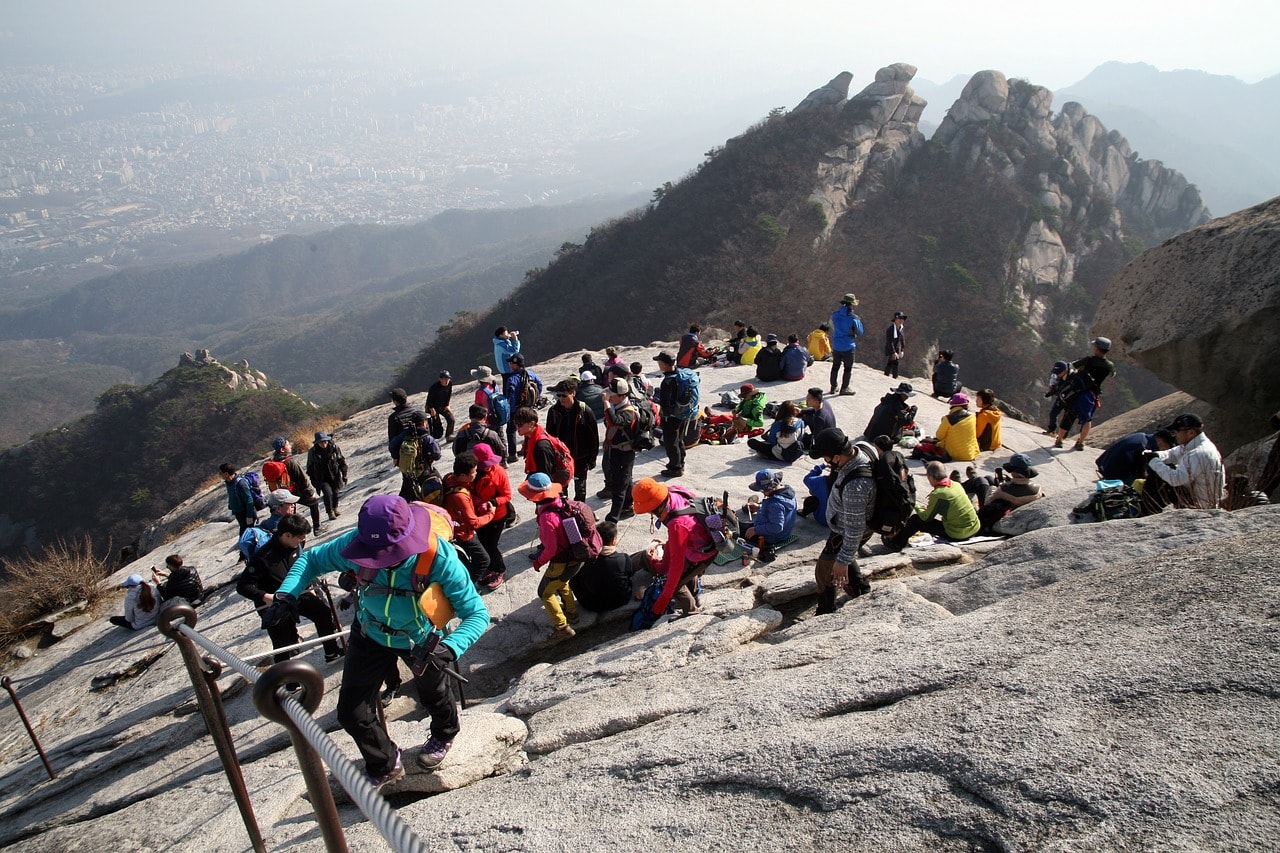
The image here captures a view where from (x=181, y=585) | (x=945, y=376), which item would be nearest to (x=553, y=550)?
(x=181, y=585)

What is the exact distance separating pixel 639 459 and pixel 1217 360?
9.60m

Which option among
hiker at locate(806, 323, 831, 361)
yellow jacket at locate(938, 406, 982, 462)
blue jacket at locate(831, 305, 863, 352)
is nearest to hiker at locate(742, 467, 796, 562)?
yellow jacket at locate(938, 406, 982, 462)

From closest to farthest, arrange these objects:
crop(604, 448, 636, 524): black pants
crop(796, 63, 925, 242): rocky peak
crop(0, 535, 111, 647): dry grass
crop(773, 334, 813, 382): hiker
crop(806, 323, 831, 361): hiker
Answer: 1. crop(604, 448, 636, 524): black pants
2. crop(0, 535, 111, 647): dry grass
3. crop(773, 334, 813, 382): hiker
4. crop(806, 323, 831, 361): hiker
5. crop(796, 63, 925, 242): rocky peak

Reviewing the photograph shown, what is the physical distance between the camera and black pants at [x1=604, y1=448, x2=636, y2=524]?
8367 millimetres

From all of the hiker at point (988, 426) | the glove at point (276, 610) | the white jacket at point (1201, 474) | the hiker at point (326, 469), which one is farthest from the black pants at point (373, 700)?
the hiker at point (988, 426)

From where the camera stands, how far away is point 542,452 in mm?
7578

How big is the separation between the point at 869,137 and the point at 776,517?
5404cm

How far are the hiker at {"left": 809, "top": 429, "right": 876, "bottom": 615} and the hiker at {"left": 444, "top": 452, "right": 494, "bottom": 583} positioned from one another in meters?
3.31

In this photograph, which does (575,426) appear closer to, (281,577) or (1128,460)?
(281,577)

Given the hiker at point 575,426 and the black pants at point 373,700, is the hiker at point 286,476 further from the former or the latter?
the black pants at point 373,700

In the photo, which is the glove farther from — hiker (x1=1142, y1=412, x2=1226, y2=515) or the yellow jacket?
the yellow jacket

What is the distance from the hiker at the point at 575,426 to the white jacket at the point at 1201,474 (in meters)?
6.33

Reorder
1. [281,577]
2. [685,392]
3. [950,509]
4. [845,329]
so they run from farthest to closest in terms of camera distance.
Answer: [845,329], [685,392], [950,509], [281,577]

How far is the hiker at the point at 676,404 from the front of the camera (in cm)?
930
